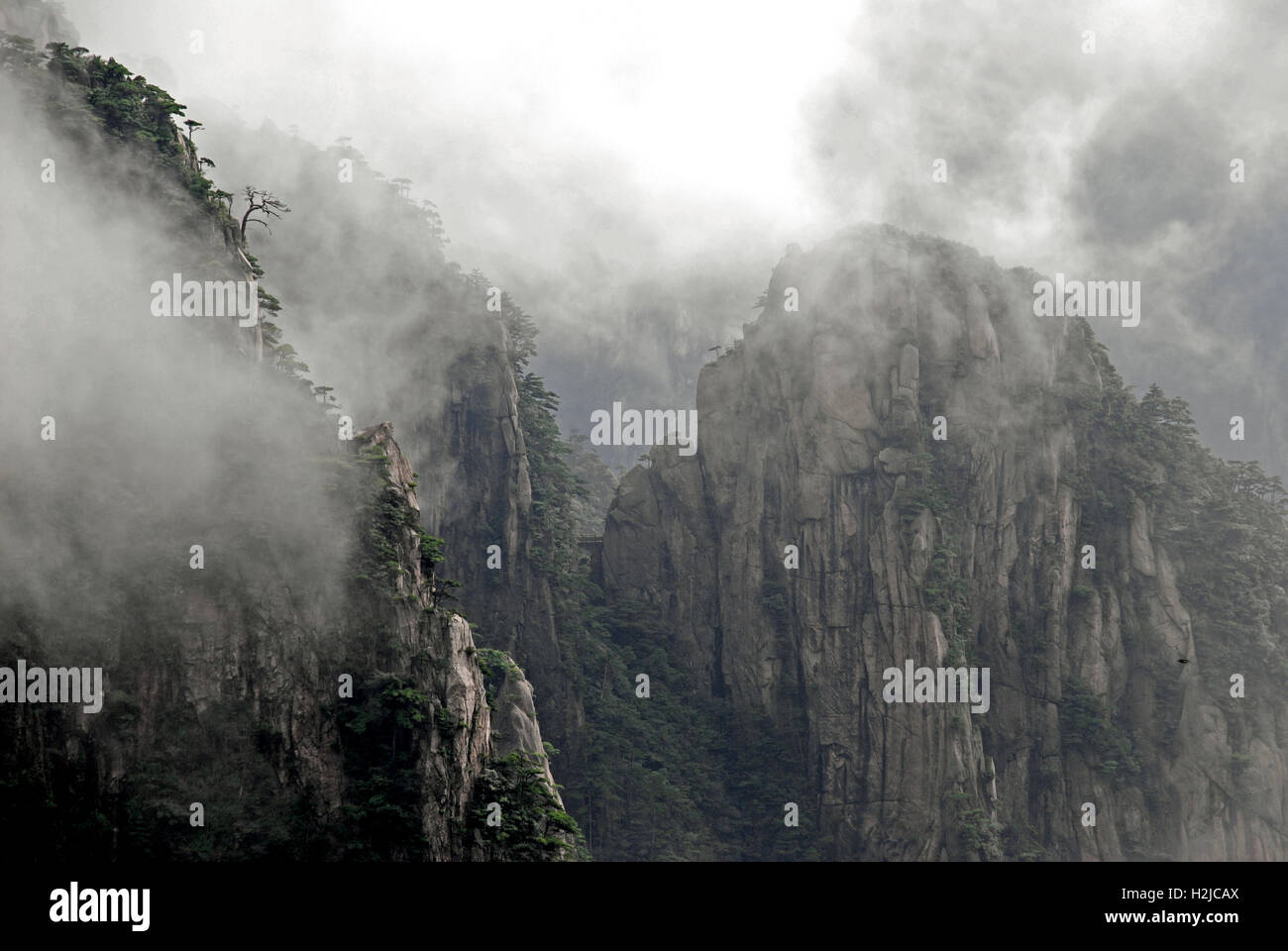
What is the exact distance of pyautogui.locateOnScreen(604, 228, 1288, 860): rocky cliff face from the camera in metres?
81.1

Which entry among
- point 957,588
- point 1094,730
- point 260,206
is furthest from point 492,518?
point 1094,730

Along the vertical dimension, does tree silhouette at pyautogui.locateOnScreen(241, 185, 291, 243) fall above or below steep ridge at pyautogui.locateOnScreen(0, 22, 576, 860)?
above

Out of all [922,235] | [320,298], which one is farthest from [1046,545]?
[320,298]

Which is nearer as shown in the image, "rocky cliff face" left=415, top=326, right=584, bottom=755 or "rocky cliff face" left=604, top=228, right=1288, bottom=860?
"rocky cliff face" left=604, top=228, right=1288, bottom=860

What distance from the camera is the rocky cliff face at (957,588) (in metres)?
81.1

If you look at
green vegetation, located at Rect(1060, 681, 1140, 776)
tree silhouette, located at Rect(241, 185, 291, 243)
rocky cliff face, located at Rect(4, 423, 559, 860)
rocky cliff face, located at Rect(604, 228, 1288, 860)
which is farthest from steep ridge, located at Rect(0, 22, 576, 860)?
green vegetation, located at Rect(1060, 681, 1140, 776)

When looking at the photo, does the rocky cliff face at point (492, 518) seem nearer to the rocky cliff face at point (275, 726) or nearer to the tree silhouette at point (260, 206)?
the tree silhouette at point (260, 206)

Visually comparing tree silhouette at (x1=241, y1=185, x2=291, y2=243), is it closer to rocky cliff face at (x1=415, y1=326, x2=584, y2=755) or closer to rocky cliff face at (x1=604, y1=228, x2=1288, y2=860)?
rocky cliff face at (x1=415, y1=326, x2=584, y2=755)

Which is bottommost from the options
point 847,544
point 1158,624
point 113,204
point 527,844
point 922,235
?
point 527,844

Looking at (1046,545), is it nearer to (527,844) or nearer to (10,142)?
(527,844)

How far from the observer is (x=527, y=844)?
4766cm

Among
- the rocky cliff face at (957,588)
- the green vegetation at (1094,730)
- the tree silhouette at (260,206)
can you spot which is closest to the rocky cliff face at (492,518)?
the rocky cliff face at (957,588)

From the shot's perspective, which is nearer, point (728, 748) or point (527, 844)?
point (527, 844)
